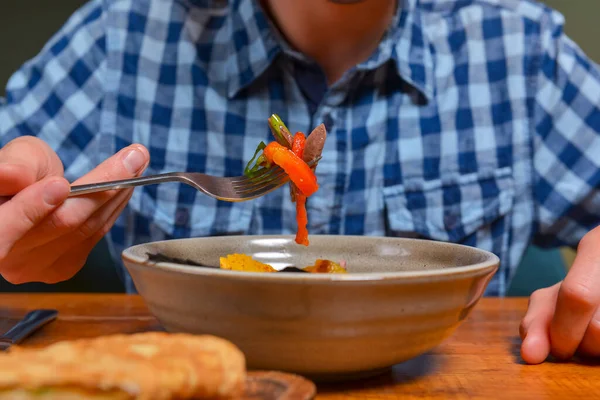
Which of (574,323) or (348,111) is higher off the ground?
(348,111)

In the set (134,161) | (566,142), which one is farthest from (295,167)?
(566,142)

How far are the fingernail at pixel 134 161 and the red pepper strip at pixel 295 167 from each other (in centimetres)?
19

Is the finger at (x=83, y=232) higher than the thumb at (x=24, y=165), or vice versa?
the thumb at (x=24, y=165)

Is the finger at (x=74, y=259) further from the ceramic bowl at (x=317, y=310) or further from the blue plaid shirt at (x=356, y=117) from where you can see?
the blue plaid shirt at (x=356, y=117)

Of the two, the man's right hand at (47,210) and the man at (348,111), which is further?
the man at (348,111)

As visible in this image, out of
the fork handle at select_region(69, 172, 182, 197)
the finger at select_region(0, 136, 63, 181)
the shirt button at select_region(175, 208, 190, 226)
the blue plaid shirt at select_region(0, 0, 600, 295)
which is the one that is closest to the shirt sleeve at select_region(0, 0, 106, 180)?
the blue plaid shirt at select_region(0, 0, 600, 295)

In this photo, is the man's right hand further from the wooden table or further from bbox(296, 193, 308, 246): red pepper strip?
bbox(296, 193, 308, 246): red pepper strip

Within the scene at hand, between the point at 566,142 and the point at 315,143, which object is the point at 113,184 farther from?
the point at 566,142

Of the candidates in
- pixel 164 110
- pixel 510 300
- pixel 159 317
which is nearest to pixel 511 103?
pixel 510 300

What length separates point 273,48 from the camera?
5.29ft

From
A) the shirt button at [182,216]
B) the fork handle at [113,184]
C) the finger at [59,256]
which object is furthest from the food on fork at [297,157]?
the shirt button at [182,216]

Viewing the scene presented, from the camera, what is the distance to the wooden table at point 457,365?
67cm

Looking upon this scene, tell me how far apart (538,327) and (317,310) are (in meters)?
0.38

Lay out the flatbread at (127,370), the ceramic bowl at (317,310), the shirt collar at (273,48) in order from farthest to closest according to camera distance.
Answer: the shirt collar at (273,48) < the ceramic bowl at (317,310) < the flatbread at (127,370)
